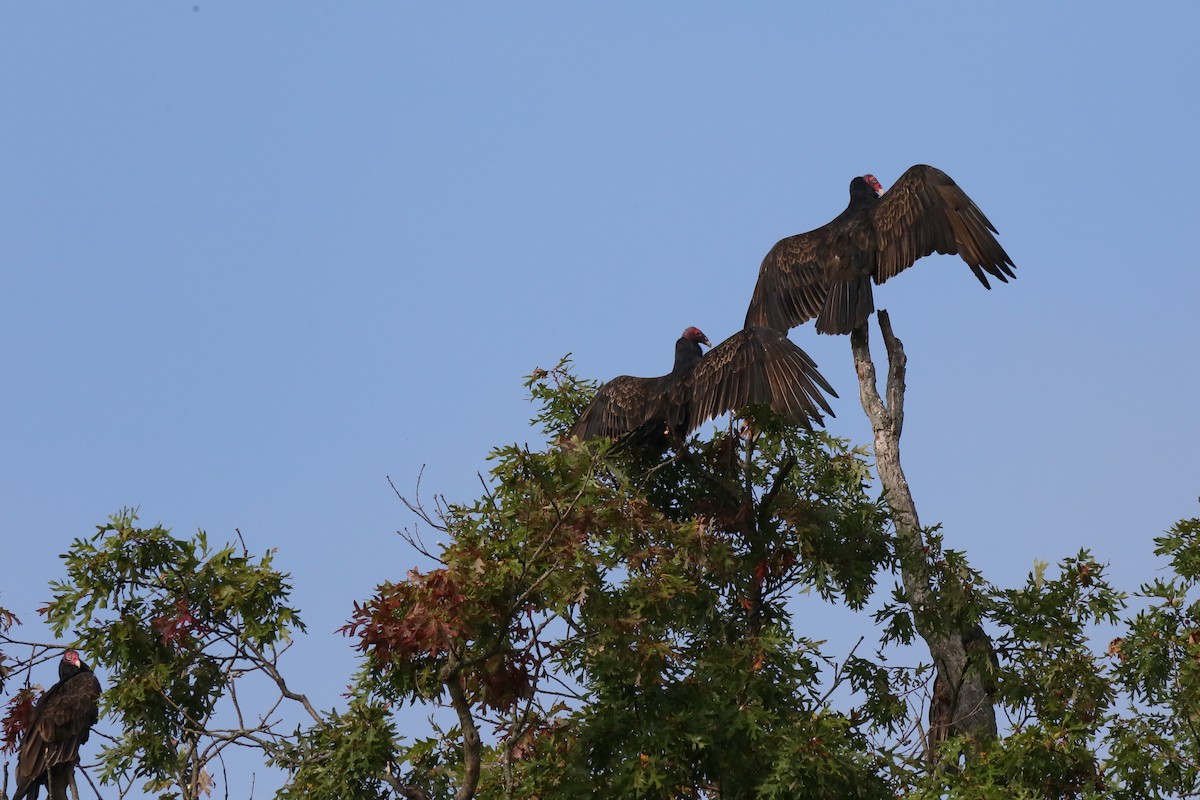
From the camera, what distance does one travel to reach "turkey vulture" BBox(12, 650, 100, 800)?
27.8ft

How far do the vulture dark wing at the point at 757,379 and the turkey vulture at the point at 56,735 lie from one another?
13.9 feet

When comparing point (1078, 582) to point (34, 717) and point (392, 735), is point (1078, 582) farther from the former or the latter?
point (34, 717)

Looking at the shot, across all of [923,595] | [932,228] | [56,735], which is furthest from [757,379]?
[56,735]

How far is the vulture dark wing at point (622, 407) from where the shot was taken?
385 inches

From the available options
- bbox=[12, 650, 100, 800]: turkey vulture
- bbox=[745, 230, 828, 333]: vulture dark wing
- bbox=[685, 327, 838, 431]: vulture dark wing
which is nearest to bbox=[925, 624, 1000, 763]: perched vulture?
bbox=[685, 327, 838, 431]: vulture dark wing

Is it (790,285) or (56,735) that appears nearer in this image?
(56,735)

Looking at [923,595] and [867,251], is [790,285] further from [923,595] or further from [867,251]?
[923,595]

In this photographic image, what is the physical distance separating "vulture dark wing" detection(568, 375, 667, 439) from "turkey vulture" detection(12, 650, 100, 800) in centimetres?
351

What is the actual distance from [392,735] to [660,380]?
3.59 m

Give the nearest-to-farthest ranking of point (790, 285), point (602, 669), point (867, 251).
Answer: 1. point (602, 669)
2. point (867, 251)
3. point (790, 285)

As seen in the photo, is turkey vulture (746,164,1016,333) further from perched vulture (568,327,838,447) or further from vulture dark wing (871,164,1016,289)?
perched vulture (568,327,838,447)

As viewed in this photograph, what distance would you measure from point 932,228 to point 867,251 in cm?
51

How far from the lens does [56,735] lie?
8.51m

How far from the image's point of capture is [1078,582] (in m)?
9.32
